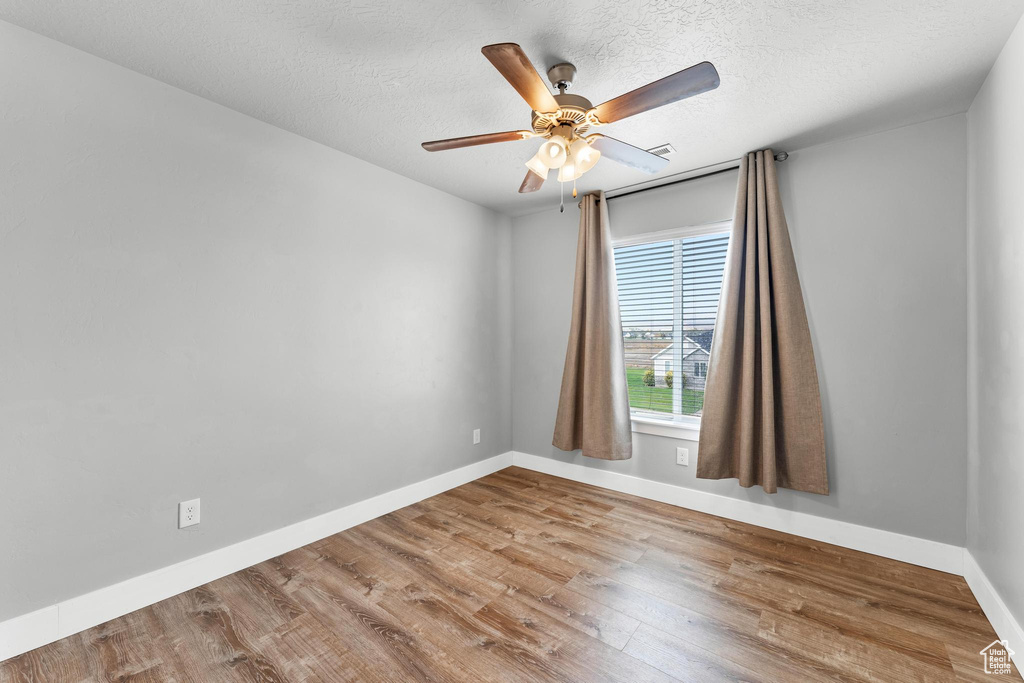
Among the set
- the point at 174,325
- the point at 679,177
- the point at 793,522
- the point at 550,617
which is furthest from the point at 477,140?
the point at 793,522

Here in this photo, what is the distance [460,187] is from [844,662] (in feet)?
11.0

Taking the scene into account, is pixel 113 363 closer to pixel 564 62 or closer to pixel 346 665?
pixel 346 665

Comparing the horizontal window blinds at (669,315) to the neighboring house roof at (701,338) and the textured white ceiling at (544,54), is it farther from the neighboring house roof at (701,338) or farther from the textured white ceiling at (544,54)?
the textured white ceiling at (544,54)

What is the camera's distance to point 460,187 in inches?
132

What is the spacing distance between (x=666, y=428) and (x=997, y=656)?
181 centimetres

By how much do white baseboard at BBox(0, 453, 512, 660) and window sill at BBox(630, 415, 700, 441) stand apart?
178 centimetres

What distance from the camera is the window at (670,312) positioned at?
3094 millimetres

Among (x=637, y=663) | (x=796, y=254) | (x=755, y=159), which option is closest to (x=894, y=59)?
(x=755, y=159)

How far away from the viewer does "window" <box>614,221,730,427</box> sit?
3.09m

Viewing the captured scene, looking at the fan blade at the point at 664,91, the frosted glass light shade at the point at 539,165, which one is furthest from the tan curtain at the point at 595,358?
the fan blade at the point at 664,91

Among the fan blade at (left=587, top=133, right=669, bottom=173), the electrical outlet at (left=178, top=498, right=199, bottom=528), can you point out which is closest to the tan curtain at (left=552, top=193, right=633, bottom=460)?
the fan blade at (left=587, top=133, right=669, bottom=173)

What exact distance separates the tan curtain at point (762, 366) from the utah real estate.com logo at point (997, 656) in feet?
2.86

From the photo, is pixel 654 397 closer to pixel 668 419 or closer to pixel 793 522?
pixel 668 419

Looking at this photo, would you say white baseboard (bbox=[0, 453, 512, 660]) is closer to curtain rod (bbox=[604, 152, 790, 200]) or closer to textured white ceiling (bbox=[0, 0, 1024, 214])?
textured white ceiling (bbox=[0, 0, 1024, 214])
